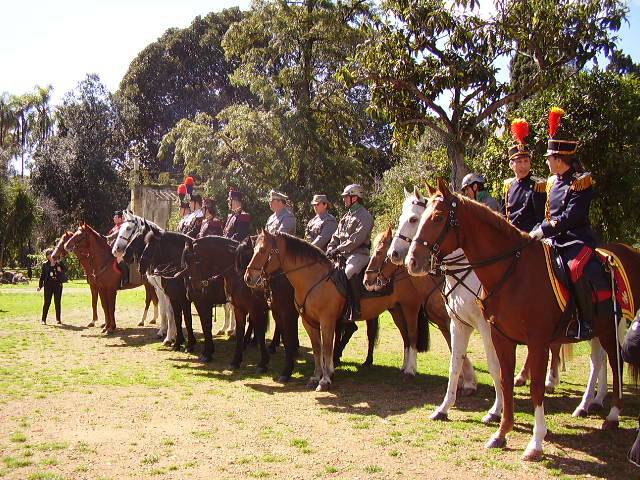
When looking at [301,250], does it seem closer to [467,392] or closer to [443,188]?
[467,392]

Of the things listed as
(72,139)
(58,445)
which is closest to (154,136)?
(72,139)

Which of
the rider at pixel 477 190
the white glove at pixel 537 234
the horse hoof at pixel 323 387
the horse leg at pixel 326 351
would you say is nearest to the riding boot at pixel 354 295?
the horse leg at pixel 326 351

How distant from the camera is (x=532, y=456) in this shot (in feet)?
19.6

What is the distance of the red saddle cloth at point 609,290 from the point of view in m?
6.14

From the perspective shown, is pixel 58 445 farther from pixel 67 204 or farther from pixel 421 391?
pixel 67 204

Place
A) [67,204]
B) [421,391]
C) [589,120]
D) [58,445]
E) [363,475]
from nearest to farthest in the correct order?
[363,475] → [58,445] → [421,391] → [589,120] → [67,204]

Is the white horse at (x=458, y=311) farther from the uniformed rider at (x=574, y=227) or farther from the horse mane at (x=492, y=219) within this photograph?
the uniformed rider at (x=574, y=227)

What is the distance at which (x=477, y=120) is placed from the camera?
16578 millimetres

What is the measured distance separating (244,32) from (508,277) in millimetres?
24348

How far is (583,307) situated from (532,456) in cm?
155

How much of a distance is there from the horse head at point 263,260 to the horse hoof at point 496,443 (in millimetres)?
4146

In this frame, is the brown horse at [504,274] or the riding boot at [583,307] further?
the riding boot at [583,307]

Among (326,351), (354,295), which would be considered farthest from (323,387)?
(354,295)

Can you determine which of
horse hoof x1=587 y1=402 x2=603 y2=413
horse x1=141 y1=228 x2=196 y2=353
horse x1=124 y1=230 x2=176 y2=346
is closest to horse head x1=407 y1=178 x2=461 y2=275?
horse hoof x1=587 y1=402 x2=603 y2=413
